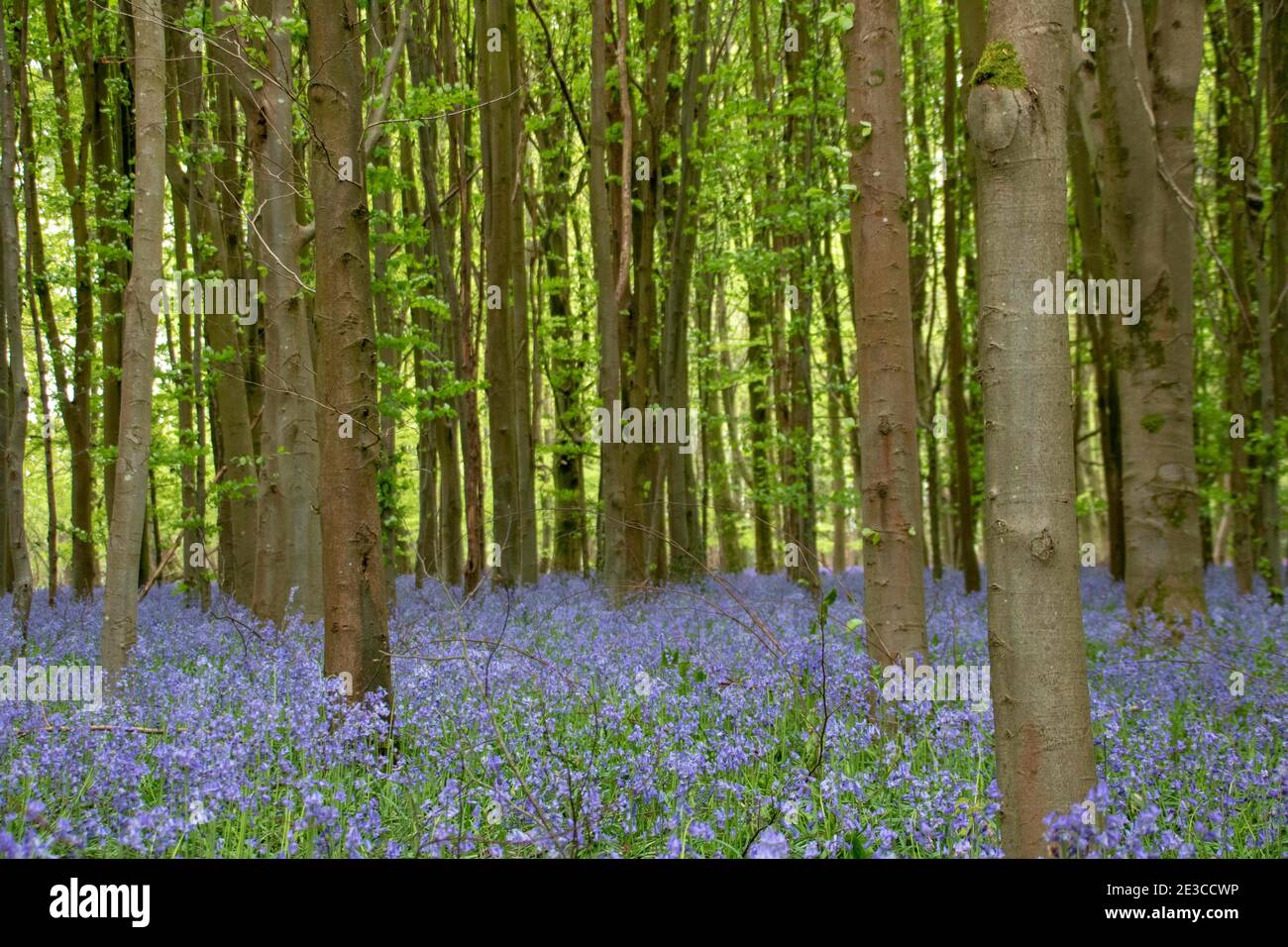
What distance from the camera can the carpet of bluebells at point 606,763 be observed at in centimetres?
362

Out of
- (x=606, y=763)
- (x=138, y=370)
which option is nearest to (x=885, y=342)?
(x=606, y=763)

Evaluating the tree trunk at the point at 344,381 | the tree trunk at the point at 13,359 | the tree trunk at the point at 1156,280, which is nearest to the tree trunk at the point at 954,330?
the tree trunk at the point at 1156,280

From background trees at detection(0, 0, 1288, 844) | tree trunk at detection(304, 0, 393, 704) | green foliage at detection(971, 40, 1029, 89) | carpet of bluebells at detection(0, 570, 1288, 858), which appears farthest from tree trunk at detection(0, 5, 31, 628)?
green foliage at detection(971, 40, 1029, 89)

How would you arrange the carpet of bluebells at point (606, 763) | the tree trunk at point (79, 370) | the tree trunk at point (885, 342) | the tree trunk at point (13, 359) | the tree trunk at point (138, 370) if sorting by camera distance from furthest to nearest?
the tree trunk at point (79, 370) → the tree trunk at point (13, 359) → the tree trunk at point (138, 370) → the tree trunk at point (885, 342) → the carpet of bluebells at point (606, 763)

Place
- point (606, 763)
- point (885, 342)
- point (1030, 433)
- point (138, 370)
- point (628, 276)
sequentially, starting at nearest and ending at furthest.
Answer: point (1030, 433) < point (606, 763) < point (885, 342) < point (138, 370) < point (628, 276)

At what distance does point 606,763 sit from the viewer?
460cm

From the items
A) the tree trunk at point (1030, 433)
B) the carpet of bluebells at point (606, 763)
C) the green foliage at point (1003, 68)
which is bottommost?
the carpet of bluebells at point (606, 763)

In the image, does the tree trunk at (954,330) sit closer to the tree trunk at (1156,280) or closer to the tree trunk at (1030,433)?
the tree trunk at (1156,280)

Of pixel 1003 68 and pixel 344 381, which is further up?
pixel 1003 68

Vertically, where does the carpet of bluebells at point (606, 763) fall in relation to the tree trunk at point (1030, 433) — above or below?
below

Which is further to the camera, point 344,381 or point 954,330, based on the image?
point 954,330

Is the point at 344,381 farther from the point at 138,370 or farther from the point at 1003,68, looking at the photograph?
the point at 1003,68

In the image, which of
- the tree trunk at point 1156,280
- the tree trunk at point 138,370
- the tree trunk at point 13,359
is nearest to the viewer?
the tree trunk at point 138,370

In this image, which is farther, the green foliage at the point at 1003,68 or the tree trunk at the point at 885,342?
the tree trunk at the point at 885,342
